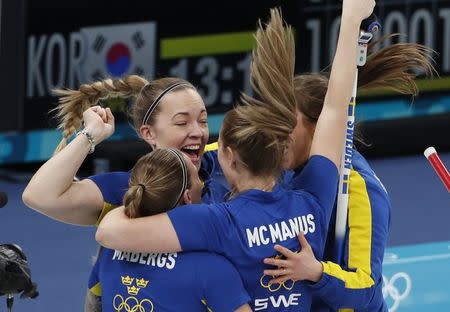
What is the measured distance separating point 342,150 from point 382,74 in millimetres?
431

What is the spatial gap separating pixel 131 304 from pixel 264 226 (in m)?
0.49

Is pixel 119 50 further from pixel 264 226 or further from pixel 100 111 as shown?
pixel 264 226

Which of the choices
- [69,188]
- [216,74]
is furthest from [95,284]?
[216,74]

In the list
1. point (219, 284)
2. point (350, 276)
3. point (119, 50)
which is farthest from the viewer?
point (119, 50)

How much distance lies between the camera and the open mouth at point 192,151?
4.81 metres

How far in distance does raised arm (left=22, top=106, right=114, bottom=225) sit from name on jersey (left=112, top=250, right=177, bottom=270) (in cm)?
33

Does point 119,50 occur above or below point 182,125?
above

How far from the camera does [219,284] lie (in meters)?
4.18

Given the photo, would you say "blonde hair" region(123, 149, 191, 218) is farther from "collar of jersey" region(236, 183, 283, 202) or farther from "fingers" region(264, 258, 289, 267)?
"fingers" region(264, 258, 289, 267)

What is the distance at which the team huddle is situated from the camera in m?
4.21

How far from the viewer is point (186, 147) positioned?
4809 millimetres

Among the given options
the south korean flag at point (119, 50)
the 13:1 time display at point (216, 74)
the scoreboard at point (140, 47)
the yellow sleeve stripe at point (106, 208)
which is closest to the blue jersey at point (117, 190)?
the yellow sleeve stripe at point (106, 208)

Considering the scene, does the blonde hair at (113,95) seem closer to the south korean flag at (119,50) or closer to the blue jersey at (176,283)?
the blue jersey at (176,283)

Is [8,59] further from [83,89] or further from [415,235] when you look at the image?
[83,89]
